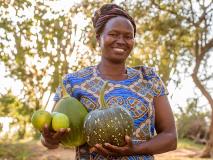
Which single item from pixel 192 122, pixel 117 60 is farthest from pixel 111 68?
pixel 192 122

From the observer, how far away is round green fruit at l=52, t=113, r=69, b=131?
219 cm

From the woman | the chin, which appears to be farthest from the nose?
the chin

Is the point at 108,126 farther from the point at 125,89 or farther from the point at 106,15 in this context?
the point at 106,15

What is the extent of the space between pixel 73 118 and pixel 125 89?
453 mm

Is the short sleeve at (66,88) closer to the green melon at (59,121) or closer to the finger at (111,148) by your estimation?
the green melon at (59,121)

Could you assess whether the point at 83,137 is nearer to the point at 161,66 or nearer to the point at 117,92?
the point at 117,92

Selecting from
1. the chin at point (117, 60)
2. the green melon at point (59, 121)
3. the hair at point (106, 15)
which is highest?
the hair at point (106, 15)

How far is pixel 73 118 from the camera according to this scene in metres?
2.34

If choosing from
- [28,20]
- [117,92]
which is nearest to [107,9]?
[117,92]

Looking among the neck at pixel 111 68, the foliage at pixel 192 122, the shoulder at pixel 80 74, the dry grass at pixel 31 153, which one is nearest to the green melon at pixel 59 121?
the shoulder at pixel 80 74

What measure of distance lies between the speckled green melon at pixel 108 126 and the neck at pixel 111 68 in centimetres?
50

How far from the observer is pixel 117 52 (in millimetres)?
2639

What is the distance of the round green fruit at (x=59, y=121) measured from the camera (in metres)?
2.19

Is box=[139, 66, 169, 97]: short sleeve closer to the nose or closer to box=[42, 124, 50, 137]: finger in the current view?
the nose
